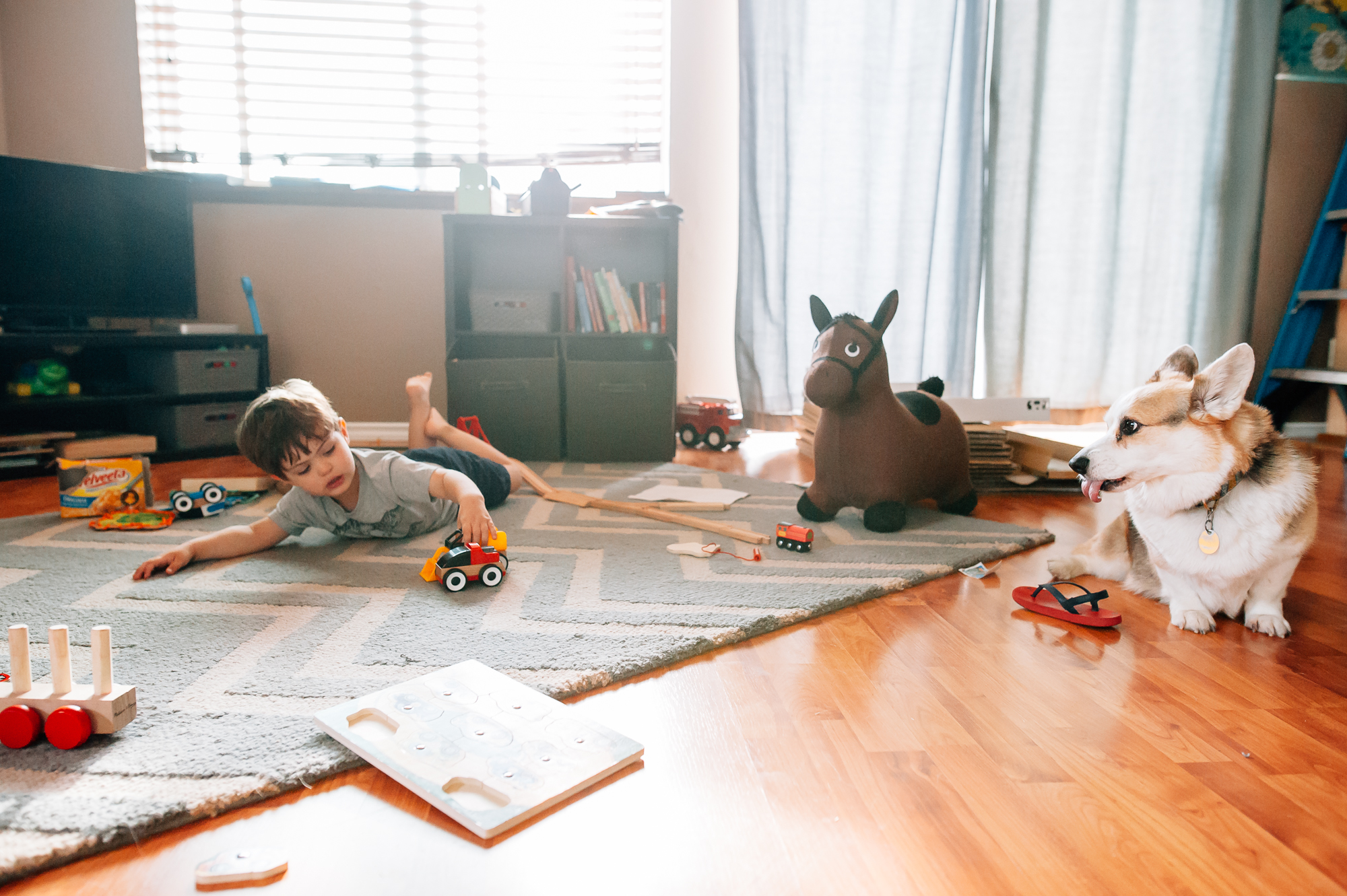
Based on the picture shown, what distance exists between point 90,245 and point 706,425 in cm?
211

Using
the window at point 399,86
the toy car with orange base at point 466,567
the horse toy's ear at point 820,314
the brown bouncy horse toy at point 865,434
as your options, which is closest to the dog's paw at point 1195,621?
the brown bouncy horse toy at point 865,434

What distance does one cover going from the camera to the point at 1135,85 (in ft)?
9.97

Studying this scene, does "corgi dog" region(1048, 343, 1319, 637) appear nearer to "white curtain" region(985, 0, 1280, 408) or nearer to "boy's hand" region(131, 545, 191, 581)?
"boy's hand" region(131, 545, 191, 581)

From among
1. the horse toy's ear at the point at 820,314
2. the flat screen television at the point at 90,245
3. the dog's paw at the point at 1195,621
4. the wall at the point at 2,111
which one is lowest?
the dog's paw at the point at 1195,621

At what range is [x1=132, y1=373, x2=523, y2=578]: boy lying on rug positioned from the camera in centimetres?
139

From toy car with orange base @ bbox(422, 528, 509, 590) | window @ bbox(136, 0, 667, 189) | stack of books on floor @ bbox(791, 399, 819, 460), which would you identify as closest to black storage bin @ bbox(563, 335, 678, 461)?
stack of books on floor @ bbox(791, 399, 819, 460)

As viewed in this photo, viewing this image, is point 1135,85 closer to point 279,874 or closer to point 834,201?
point 834,201

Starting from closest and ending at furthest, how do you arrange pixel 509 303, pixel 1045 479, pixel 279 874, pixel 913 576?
1. pixel 279 874
2. pixel 913 576
3. pixel 1045 479
4. pixel 509 303

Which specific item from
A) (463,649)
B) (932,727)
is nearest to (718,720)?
(932,727)

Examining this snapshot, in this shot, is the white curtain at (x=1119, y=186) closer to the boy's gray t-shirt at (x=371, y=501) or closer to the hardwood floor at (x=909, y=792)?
the hardwood floor at (x=909, y=792)

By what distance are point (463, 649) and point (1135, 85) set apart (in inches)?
130

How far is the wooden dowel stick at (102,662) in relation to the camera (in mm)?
794

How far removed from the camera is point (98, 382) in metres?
2.60

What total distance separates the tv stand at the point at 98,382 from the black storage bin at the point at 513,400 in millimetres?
788
